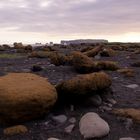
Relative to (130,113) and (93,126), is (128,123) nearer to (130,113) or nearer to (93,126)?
(130,113)

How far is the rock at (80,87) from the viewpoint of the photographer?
26.2 ft

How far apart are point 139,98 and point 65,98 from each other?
168 cm

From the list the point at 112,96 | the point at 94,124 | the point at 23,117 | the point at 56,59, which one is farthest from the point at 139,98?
the point at 56,59

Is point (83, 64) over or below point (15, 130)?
over

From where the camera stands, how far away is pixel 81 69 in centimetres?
1153

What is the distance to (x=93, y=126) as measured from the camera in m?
7.11

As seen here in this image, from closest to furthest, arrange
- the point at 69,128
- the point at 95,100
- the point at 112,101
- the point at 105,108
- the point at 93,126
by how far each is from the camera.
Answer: the point at 93,126, the point at 69,128, the point at 105,108, the point at 95,100, the point at 112,101

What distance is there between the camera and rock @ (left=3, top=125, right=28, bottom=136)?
7195 millimetres

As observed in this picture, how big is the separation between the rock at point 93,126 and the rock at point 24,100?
684 millimetres

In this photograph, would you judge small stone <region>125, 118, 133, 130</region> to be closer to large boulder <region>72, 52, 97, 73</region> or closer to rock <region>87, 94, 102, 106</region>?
rock <region>87, 94, 102, 106</region>

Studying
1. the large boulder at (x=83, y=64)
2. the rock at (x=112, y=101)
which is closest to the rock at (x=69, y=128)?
the rock at (x=112, y=101)

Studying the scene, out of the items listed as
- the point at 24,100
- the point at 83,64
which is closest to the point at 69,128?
the point at 24,100

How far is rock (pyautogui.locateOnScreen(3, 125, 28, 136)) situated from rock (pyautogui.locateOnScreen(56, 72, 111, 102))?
1.16 meters

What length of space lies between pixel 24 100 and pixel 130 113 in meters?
1.85
